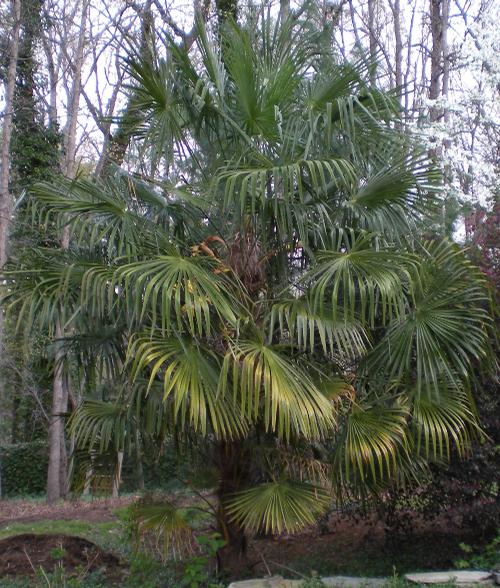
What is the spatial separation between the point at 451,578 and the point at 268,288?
3046mm

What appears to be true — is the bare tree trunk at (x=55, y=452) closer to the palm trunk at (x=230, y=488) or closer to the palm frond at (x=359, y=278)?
the palm trunk at (x=230, y=488)

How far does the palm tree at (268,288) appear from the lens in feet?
18.8

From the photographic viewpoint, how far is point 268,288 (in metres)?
6.77

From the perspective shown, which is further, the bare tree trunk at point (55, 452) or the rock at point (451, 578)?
the bare tree trunk at point (55, 452)

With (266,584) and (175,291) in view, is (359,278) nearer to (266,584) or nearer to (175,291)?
(175,291)

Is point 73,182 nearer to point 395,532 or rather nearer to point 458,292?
point 458,292

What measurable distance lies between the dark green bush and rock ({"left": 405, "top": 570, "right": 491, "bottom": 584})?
1561cm

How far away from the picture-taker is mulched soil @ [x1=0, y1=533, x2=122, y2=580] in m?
8.02

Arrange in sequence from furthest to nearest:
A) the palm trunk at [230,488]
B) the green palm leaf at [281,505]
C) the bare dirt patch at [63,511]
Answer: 1. the bare dirt patch at [63,511]
2. the palm trunk at [230,488]
3. the green palm leaf at [281,505]

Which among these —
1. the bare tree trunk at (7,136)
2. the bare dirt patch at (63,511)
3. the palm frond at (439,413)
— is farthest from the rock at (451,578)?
the bare tree trunk at (7,136)

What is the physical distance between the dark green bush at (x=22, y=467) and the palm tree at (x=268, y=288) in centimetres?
1430

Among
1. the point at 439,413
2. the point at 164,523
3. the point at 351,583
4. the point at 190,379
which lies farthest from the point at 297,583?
the point at 190,379

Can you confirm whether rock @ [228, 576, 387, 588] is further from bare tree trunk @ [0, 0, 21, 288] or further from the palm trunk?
bare tree trunk @ [0, 0, 21, 288]

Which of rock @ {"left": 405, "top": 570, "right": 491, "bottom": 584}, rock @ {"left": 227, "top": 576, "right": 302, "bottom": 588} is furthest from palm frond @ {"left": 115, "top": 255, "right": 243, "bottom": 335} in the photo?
rock @ {"left": 405, "top": 570, "right": 491, "bottom": 584}
